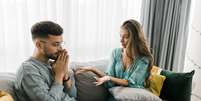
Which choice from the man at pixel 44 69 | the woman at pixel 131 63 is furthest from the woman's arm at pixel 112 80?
the man at pixel 44 69

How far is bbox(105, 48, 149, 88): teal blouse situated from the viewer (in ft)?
8.43

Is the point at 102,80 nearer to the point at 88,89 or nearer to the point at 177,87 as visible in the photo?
the point at 88,89

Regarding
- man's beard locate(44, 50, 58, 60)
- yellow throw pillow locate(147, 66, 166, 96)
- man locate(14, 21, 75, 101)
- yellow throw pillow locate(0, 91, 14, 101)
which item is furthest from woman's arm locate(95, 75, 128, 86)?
yellow throw pillow locate(0, 91, 14, 101)

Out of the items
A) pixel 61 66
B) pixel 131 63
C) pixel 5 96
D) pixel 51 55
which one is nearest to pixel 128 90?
pixel 131 63

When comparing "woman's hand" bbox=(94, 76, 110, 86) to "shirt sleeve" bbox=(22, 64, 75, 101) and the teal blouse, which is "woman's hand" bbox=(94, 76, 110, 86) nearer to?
the teal blouse

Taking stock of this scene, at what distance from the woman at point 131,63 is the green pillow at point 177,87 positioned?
0.75 ft

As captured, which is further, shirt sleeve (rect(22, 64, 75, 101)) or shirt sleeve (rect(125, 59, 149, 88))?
shirt sleeve (rect(125, 59, 149, 88))

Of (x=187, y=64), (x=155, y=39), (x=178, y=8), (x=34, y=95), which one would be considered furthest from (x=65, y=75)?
(x=187, y=64)

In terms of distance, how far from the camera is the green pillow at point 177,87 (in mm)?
2617

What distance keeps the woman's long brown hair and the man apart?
0.64 metres

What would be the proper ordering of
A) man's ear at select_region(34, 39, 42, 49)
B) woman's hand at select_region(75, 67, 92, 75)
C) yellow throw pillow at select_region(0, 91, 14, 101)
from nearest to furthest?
yellow throw pillow at select_region(0, 91, 14, 101)
man's ear at select_region(34, 39, 42, 49)
woman's hand at select_region(75, 67, 92, 75)

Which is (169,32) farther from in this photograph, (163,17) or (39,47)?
(39,47)

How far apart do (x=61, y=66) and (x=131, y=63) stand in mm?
702

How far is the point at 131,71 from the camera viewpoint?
2.63 m
